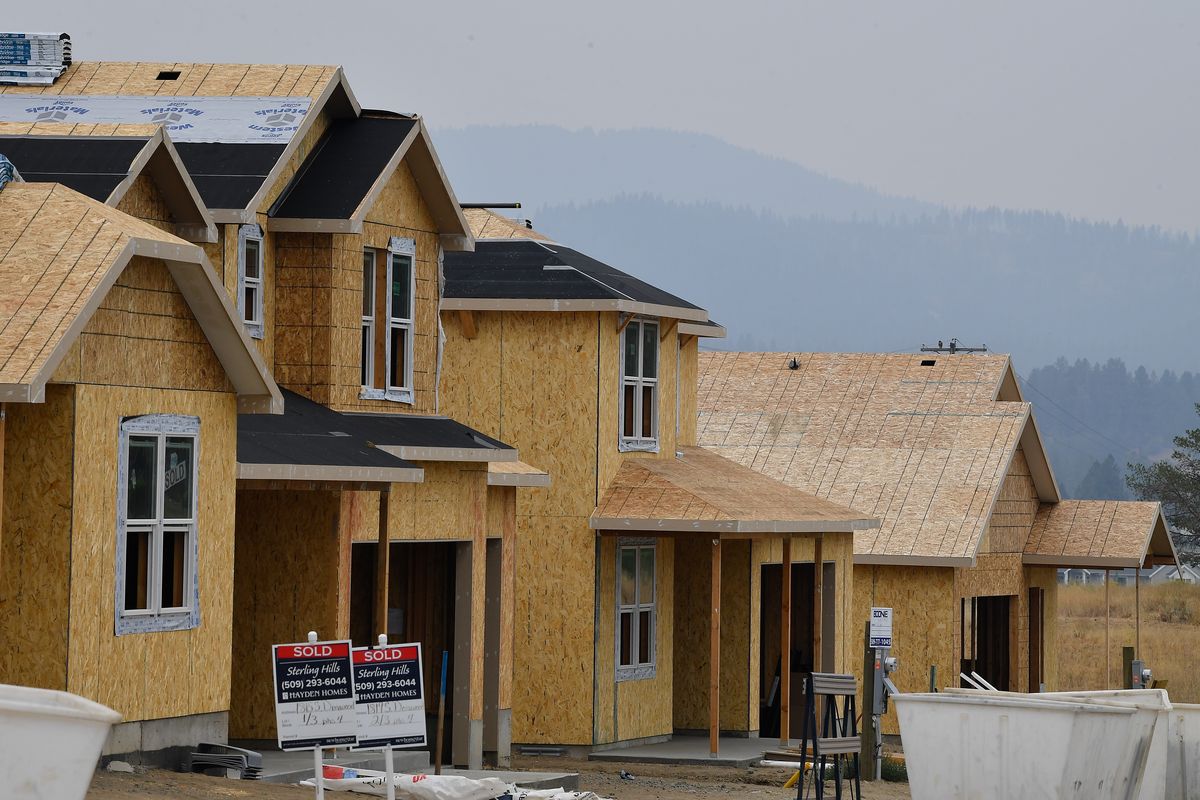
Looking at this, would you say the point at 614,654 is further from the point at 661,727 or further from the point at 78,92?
the point at 78,92

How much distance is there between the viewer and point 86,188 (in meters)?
17.8

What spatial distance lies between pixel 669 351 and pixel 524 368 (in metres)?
2.96

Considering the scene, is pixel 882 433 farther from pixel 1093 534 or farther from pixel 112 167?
pixel 112 167

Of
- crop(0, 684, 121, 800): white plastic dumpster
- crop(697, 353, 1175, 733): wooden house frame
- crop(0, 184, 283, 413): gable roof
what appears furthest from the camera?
crop(697, 353, 1175, 733): wooden house frame

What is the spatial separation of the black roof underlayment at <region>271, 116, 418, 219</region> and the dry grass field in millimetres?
21574

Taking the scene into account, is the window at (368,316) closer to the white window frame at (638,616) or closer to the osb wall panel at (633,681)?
the osb wall panel at (633,681)

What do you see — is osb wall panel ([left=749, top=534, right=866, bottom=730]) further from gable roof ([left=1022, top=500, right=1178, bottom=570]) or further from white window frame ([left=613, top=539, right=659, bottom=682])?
gable roof ([left=1022, top=500, right=1178, bottom=570])

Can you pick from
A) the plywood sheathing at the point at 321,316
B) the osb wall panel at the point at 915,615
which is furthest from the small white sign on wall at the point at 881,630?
the osb wall panel at the point at 915,615

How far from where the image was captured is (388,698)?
15.8m

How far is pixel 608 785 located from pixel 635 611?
4741 millimetres

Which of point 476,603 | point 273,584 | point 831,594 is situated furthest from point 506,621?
point 831,594

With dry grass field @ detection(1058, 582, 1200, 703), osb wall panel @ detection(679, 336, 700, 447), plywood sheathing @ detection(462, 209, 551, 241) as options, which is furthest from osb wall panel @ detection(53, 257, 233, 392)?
dry grass field @ detection(1058, 582, 1200, 703)

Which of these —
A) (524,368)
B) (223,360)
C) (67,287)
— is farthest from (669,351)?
(67,287)

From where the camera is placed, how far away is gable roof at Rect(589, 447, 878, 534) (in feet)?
82.5
